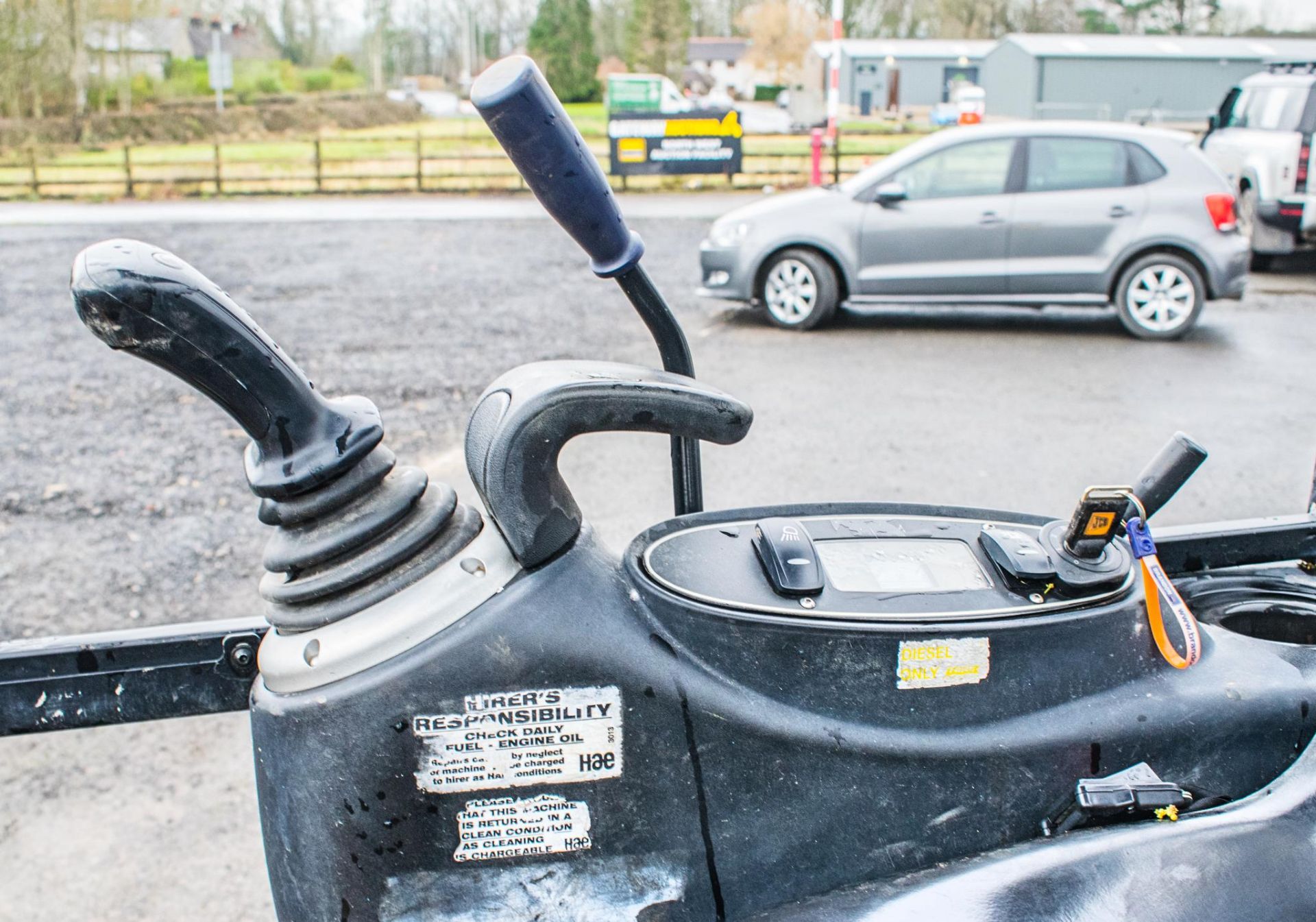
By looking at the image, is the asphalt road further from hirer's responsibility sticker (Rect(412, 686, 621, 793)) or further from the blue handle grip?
the blue handle grip

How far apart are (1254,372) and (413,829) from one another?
830 cm

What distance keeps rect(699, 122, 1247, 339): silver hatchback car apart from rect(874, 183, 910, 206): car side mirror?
0.04 ft

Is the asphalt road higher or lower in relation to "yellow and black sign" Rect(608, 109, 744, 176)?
lower

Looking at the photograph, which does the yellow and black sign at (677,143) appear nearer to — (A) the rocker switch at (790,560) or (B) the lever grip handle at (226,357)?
(A) the rocker switch at (790,560)

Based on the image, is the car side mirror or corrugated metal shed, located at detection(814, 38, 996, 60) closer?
the car side mirror

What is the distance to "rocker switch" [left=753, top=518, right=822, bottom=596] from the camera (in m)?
1.21

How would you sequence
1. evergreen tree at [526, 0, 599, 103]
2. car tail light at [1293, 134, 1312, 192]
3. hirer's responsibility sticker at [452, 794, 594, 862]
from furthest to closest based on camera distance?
evergreen tree at [526, 0, 599, 103]
car tail light at [1293, 134, 1312, 192]
hirer's responsibility sticker at [452, 794, 594, 862]

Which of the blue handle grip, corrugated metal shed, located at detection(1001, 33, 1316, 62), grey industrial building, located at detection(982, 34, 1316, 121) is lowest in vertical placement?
the blue handle grip

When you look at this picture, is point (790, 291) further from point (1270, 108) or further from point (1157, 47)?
point (1157, 47)

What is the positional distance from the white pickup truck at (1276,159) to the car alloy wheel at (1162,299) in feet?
11.8

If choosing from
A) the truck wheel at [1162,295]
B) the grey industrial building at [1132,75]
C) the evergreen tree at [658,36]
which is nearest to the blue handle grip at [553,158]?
the truck wheel at [1162,295]

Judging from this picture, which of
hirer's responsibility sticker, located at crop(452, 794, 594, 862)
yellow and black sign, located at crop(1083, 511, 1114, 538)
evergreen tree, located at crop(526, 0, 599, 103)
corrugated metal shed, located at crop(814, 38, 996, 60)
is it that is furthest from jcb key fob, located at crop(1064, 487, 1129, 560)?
evergreen tree, located at crop(526, 0, 599, 103)

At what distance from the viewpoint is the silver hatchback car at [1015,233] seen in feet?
30.3

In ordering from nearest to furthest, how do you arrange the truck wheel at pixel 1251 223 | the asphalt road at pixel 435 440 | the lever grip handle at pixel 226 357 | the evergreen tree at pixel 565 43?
the lever grip handle at pixel 226 357
the asphalt road at pixel 435 440
the truck wheel at pixel 1251 223
the evergreen tree at pixel 565 43
